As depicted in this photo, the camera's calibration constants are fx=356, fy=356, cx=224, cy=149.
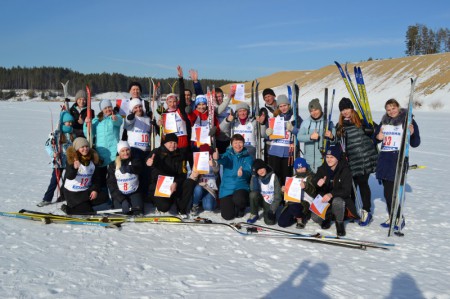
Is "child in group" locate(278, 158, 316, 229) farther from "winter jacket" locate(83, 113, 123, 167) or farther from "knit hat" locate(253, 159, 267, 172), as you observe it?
"winter jacket" locate(83, 113, 123, 167)

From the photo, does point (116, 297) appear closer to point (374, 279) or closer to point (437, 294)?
point (374, 279)

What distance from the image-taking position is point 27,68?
346 ft

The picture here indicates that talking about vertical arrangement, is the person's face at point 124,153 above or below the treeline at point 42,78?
below

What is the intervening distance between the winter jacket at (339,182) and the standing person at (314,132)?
0.39 m

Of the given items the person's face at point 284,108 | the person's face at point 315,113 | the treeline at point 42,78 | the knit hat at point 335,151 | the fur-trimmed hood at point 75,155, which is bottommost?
the fur-trimmed hood at point 75,155

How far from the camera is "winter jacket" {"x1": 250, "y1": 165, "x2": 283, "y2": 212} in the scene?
497cm

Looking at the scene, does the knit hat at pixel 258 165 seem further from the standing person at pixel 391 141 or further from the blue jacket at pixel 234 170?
the standing person at pixel 391 141

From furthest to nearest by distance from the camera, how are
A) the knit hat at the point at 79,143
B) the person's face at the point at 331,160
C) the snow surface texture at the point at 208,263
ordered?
1. the knit hat at the point at 79,143
2. the person's face at the point at 331,160
3. the snow surface texture at the point at 208,263

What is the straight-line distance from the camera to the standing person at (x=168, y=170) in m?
5.29

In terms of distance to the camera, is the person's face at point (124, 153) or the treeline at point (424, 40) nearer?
the person's face at point (124, 153)

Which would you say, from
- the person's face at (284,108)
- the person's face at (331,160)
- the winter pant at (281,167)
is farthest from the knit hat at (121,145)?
the person's face at (331,160)

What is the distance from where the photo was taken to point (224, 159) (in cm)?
525

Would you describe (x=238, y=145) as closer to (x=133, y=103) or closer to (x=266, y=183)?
(x=266, y=183)

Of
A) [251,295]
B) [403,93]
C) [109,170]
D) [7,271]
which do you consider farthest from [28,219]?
[403,93]
